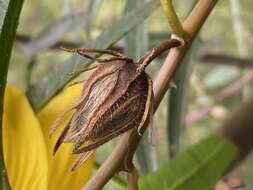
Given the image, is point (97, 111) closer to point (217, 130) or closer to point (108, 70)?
point (108, 70)

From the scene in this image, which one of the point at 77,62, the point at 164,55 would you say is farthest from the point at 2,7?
the point at 164,55

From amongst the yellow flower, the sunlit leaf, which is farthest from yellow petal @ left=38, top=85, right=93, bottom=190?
the sunlit leaf

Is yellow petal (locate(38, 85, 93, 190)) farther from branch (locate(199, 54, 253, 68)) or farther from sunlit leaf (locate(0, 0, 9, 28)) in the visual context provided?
branch (locate(199, 54, 253, 68))

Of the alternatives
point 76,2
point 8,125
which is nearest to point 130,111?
point 8,125

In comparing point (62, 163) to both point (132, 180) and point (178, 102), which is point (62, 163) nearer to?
point (132, 180)

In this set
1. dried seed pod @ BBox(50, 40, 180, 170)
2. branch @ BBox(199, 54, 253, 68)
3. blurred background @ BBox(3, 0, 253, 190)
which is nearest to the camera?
dried seed pod @ BBox(50, 40, 180, 170)

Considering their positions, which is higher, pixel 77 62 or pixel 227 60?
pixel 77 62

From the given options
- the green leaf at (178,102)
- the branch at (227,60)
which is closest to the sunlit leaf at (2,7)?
the green leaf at (178,102)

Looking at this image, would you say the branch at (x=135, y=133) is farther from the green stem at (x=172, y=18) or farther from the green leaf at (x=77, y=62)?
the green leaf at (x=77, y=62)
